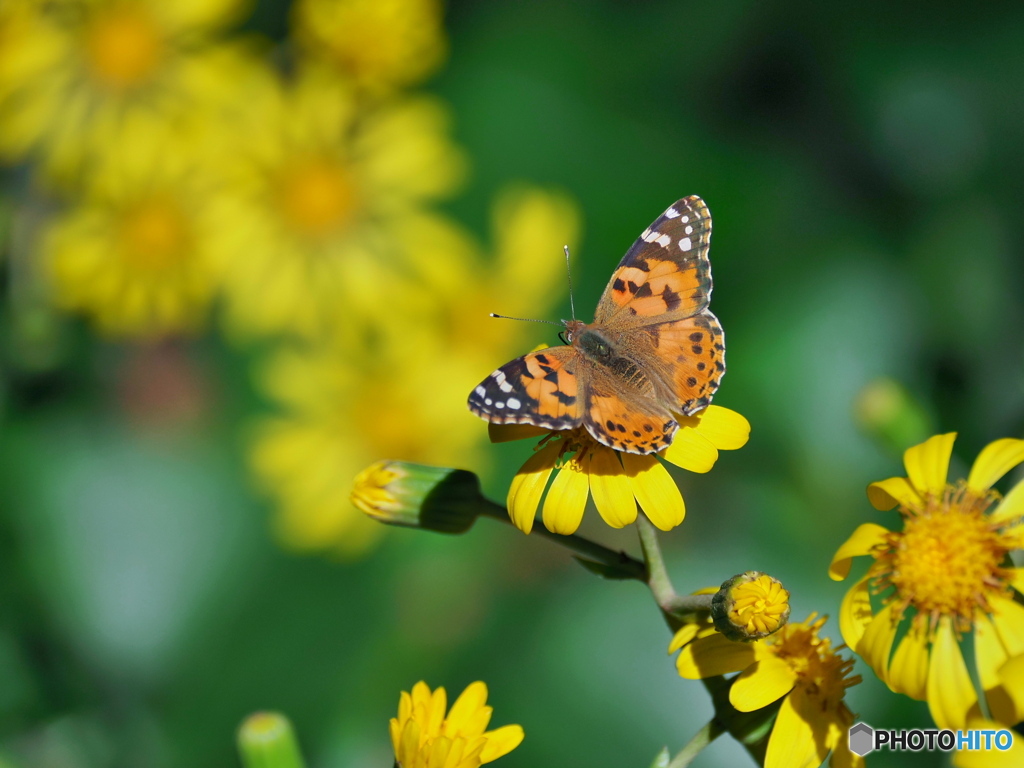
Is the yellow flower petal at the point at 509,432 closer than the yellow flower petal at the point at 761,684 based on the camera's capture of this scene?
No

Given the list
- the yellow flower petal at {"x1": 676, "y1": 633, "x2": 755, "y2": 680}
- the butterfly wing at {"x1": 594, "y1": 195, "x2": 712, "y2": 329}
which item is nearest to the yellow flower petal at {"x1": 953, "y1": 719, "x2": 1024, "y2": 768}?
the yellow flower petal at {"x1": 676, "y1": 633, "x2": 755, "y2": 680}

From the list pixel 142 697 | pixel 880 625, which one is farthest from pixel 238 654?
pixel 880 625

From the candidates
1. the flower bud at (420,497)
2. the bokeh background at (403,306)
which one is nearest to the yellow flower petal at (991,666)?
the flower bud at (420,497)

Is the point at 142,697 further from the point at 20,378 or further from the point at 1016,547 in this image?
the point at 1016,547

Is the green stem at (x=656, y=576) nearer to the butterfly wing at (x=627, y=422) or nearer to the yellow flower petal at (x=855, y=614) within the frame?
the butterfly wing at (x=627, y=422)

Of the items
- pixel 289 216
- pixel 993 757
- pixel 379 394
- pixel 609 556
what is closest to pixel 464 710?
pixel 609 556

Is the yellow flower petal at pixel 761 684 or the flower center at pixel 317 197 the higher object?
the flower center at pixel 317 197

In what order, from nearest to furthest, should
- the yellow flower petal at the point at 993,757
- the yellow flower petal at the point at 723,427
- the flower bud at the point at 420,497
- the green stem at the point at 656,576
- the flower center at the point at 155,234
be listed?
the yellow flower petal at the point at 993,757 < the green stem at the point at 656,576 < the yellow flower petal at the point at 723,427 < the flower bud at the point at 420,497 < the flower center at the point at 155,234
